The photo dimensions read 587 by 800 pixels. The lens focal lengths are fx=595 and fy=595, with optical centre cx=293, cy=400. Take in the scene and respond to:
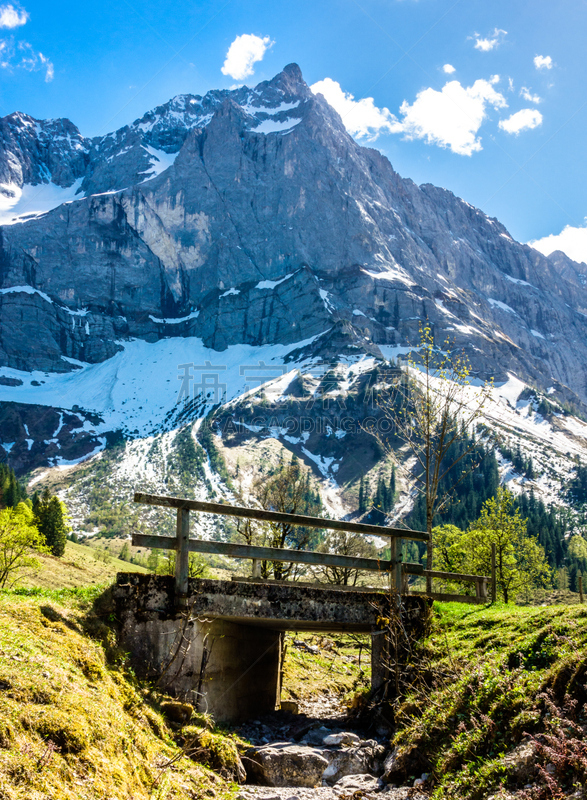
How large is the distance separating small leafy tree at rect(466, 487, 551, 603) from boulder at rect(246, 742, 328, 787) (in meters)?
28.0

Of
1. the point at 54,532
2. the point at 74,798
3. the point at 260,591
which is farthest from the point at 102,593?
the point at 54,532

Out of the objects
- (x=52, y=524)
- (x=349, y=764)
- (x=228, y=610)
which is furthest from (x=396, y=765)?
(x=52, y=524)

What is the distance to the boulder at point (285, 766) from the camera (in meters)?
8.31

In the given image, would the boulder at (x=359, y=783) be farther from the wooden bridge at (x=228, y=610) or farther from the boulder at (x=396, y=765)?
the wooden bridge at (x=228, y=610)

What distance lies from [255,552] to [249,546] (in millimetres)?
137

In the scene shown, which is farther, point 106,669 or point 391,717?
point 391,717

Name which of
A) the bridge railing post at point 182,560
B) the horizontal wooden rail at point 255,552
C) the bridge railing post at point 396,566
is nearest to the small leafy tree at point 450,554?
the bridge railing post at point 396,566

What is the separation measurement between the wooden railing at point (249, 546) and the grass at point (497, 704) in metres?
1.59

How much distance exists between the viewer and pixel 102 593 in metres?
8.94

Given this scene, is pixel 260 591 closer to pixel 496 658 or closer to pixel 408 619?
pixel 408 619

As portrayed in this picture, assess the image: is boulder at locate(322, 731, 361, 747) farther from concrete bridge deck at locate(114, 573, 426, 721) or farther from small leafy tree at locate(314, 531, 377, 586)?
small leafy tree at locate(314, 531, 377, 586)

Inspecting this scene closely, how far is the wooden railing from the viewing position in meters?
9.12

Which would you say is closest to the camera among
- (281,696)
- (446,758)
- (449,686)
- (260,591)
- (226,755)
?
(446,758)

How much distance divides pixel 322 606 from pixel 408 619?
1847 millimetres
